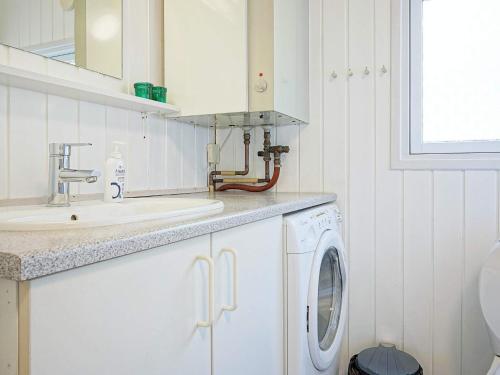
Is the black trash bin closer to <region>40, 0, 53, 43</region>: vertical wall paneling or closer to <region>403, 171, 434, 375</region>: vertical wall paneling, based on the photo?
<region>403, 171, 434, 375</region>: vertical wall paneling

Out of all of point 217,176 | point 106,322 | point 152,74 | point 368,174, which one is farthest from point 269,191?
point 106,322

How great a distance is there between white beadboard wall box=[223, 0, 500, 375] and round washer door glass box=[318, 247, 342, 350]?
20 centimetres

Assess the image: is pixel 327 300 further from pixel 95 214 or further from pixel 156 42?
pixel 156 42

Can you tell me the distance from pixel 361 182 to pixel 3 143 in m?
1.52

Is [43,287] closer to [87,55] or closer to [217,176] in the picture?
[87,55]

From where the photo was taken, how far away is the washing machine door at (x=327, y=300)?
4.47 ft

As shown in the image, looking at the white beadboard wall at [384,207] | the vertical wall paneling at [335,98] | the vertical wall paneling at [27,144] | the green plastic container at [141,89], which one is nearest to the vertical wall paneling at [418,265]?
the white beadboard wall at [384,207]

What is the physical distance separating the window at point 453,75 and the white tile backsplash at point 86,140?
1161 millimetres

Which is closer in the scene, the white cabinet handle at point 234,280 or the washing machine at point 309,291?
the white cabinet handle at point 234,280

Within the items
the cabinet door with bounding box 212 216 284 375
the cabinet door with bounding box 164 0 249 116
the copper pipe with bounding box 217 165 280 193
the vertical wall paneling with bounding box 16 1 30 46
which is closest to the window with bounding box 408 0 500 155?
the copper pipe with bounding box 217 165 280 193

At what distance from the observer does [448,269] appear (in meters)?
1.72

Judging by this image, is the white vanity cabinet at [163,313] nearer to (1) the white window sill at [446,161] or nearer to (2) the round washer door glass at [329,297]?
(2) the round washer door glass at [329,297]

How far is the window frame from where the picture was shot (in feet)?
5.85

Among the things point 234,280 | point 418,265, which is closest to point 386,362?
point 418,265
